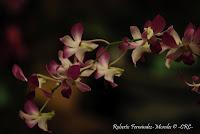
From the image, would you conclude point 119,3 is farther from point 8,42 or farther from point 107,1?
point 8,42

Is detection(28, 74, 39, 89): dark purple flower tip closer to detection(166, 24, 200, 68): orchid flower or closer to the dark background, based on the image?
detection(166, 24, 200, 68): orchid flower

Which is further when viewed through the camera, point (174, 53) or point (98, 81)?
point (98, 81)

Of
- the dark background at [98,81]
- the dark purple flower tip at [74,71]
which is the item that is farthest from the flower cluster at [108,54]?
the dark background at [98,81]

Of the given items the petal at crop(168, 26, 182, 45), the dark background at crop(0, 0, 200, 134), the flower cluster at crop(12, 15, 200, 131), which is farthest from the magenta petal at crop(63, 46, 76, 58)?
the dark background at crop(0, 0, 200, 134)

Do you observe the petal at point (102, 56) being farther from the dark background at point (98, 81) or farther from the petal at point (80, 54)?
the dark background at point (98, 81)

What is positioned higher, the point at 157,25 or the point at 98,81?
the point at 98,81

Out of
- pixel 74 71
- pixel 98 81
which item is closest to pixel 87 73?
pixel 74 71

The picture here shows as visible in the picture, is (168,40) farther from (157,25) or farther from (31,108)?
(31,108)

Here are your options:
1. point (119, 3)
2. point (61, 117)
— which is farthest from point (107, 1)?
point (61, 117)
